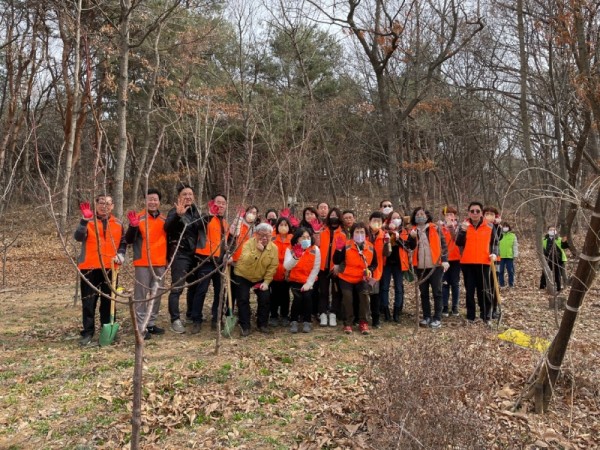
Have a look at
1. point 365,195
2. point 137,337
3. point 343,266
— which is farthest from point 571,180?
point 365,195

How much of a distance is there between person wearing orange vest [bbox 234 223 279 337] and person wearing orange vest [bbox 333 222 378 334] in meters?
0.96

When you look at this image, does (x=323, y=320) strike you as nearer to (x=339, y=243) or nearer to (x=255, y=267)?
(x=339, y=243)

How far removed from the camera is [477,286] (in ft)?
22.6

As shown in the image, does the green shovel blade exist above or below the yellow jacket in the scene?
below

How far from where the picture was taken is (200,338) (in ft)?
20.1

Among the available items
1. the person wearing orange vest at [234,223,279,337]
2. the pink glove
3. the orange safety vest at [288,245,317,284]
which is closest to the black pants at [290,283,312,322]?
the orange safety vest at [288,245,317,284]

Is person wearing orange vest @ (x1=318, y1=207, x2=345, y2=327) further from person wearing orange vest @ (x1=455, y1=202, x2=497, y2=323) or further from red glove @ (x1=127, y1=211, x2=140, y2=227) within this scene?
red glove @ (x1=127, y1=211, x2=140, y2=227)

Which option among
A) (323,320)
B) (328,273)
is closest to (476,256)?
(328,273)

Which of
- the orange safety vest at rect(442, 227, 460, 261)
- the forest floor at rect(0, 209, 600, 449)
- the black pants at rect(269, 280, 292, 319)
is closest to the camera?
the forest floor at rect(0, 209, 600, 449)

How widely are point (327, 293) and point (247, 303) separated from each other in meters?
1.28

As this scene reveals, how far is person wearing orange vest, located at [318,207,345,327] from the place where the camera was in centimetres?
675

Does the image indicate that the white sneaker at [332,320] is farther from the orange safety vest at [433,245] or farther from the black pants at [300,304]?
the orange safety vest at [433,245]

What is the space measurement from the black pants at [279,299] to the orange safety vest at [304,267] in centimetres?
29

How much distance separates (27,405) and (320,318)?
12.6ft
